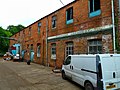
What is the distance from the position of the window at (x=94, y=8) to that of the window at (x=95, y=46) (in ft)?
7.13

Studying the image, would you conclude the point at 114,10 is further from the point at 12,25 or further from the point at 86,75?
the point at 12,25

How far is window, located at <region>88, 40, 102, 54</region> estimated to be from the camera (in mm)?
12195

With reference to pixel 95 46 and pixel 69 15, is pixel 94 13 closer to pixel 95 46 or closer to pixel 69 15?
pixel 95 46

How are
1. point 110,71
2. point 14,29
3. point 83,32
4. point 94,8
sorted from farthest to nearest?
point 14,29, point 83,32, point 94,8, point 110,71

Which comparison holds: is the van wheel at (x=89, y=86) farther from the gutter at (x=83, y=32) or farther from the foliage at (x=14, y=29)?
the foliage at (x=14, y=29)

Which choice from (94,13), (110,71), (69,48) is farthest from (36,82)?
(94,13)

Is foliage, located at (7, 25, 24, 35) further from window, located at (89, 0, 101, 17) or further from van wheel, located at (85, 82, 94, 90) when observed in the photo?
van wheel, located at (85, 82, 94, 90)

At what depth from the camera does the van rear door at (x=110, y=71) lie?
22.1 ft

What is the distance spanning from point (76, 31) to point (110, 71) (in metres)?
8.17

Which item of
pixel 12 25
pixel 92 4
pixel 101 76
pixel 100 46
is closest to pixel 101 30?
pixel 100 46

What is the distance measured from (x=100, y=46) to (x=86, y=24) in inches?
95.3

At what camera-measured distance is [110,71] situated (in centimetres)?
687

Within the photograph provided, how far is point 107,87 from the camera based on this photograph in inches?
263

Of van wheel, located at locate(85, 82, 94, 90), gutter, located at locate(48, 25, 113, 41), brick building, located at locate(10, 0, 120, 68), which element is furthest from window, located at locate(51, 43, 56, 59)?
van wheel, located at locate(85, 82, 94, 90)
